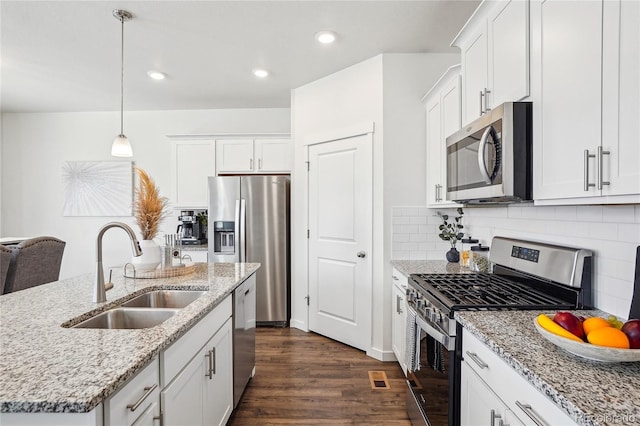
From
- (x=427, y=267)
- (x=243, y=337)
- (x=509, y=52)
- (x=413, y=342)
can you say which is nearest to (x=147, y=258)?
(x=243, y=337)

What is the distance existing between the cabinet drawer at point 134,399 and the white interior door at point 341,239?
2.23 m

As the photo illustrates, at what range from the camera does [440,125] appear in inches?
105

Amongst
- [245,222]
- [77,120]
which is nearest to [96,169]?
[77,120]

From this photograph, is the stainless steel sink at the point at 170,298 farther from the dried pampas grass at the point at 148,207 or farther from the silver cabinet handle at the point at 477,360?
the silver cabinet handle at the point at 477,360

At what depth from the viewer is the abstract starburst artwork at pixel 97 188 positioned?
4941mm

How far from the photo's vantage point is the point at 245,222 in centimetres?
401

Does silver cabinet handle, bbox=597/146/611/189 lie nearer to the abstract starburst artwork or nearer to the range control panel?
the range control panel

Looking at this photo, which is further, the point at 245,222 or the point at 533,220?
the point at 245,222

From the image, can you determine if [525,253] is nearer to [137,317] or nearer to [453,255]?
[453,255]

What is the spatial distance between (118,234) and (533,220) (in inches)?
194

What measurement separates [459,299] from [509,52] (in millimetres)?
1156

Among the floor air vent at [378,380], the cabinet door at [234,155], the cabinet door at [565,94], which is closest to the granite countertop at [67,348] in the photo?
the floor air vent at [378,380]

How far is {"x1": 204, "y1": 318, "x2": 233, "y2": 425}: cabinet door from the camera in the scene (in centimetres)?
173

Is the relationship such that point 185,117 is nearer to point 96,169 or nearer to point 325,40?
point 96,169
